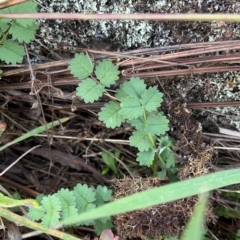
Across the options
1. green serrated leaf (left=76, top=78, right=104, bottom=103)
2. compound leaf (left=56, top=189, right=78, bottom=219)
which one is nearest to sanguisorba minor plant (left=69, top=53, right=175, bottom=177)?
green serrated leaf (left=76, top=78, right=104, bottom=103)

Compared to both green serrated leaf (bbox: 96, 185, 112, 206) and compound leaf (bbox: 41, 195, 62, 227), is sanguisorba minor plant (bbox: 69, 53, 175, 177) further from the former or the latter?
compound leaf (bbox: 41, 195, 62, 227)

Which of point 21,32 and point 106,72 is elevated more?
point 21,32

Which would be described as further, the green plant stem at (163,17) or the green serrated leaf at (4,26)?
the green serrated leaf at (4,26)

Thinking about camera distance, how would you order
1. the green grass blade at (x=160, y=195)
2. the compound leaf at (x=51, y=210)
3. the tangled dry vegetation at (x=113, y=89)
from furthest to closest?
the tangled dry vegetation at (x=113, y=89)
the compound leaf at (x=51, y=210)
the green grass blade at (x=160, y=195)

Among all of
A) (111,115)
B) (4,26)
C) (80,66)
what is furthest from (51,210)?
(4,26)

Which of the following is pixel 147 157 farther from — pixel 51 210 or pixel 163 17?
pixel 163 17

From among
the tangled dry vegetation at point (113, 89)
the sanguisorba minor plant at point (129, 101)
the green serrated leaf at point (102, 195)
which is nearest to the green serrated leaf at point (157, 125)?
the sanguisorba minor plant at point (129, 101)

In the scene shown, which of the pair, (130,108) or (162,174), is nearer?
(130,108)

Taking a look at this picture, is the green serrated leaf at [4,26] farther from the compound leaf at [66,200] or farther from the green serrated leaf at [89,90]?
the compound leaf at [66,200]
